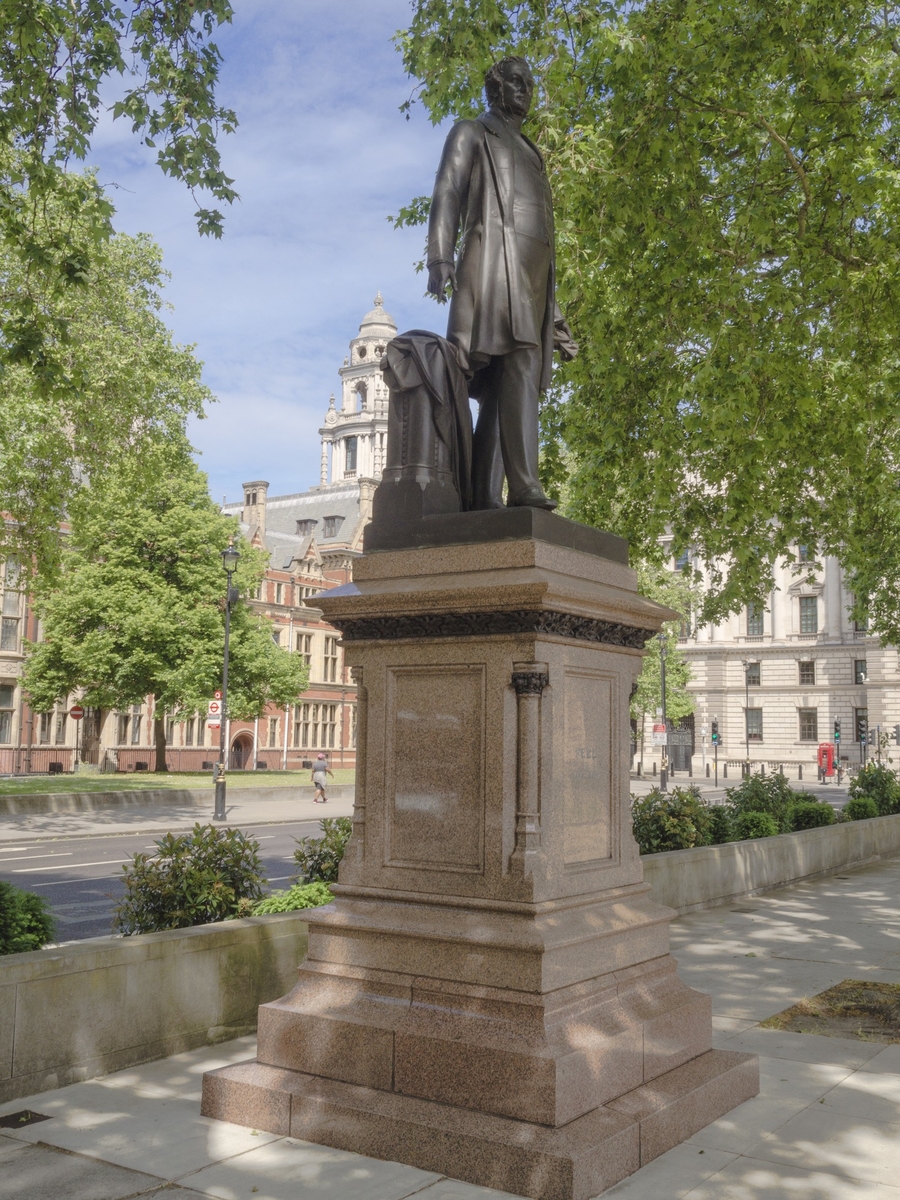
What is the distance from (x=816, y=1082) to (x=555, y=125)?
11.3m

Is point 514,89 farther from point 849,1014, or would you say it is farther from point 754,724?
point 754,724

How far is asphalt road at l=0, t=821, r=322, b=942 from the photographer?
43.0ft

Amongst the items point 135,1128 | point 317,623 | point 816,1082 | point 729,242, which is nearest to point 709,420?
point 729,242

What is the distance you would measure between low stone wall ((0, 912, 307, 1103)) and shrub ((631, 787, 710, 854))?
7.03 meters

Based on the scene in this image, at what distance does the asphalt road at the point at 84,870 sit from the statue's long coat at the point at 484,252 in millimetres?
Answer: 5435

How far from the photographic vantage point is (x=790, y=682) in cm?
7975

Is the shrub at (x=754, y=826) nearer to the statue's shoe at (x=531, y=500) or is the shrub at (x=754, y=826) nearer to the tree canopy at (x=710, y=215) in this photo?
the tree canopy at (x=710, y=215)

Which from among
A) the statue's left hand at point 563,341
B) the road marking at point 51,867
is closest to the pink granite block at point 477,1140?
the statue's left hand at point 563,341

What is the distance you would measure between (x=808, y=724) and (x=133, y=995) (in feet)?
255

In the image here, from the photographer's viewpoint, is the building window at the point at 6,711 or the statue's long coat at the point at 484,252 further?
the building window at the point at 6,711

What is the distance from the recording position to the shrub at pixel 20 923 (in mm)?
6773

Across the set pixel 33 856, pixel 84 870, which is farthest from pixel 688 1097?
pixel 33 856

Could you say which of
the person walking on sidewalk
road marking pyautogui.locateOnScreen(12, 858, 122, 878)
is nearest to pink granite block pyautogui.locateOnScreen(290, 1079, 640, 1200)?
road marking pyautogui.locateOnScreen(12, 858, 122, 878)

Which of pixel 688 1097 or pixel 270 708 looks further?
pixel 270 708
